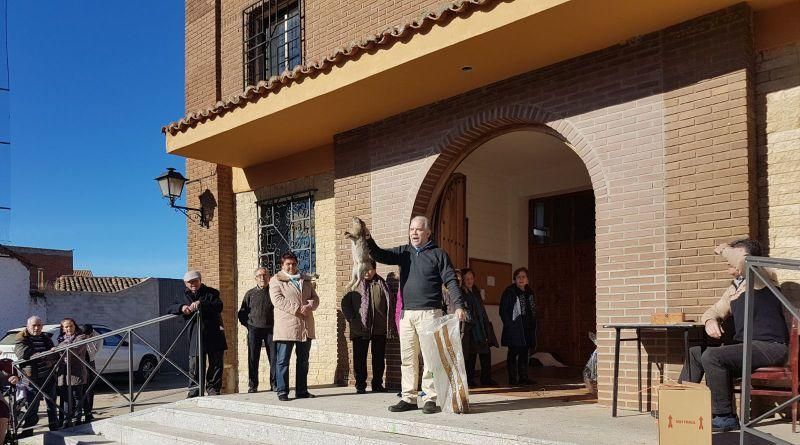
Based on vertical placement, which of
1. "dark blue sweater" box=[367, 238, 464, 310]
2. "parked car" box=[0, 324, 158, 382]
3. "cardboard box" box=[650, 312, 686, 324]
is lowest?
"parked car" box=[0, 324, 158, 382]

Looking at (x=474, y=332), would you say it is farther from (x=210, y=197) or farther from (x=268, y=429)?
(x=210, y=197)

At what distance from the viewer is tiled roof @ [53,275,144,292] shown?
78.8 ft

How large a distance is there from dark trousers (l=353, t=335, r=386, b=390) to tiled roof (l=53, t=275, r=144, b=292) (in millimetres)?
18763

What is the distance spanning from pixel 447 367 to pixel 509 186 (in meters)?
5.20

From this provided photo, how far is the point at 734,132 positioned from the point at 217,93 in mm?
8036

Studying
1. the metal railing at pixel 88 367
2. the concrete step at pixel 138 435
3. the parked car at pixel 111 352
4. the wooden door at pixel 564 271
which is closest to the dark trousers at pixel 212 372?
the metal railing at pixel 88 367

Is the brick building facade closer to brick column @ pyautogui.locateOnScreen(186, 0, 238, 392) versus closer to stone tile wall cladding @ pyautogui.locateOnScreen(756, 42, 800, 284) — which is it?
stone tile wall cladding @ pyautogui.locateOnScreen(756, 42, 800, 284)

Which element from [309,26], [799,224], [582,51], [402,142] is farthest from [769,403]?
[309,26]

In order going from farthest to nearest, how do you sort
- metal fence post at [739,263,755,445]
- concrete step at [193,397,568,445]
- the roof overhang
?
the roof overhang → concrete step at [193,397,568,445] → metal fence post at [739,263,755,445]

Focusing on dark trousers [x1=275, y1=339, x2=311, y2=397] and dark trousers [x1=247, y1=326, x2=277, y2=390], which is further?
dark trousers [x1=247, y1=326, x2=277, y2=390]

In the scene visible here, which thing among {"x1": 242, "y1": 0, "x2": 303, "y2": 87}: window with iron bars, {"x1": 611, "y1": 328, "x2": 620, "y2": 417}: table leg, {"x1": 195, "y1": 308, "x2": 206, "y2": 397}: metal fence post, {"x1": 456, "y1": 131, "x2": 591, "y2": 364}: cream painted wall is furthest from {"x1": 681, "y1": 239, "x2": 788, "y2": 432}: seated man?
{"x1": 242, "y1": 0, "x2": 303, "y2": 87}: window with iron bars

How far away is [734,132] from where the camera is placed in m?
5.42

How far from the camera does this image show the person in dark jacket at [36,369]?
8500 mm

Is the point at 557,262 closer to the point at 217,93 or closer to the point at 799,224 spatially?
the point at 799,224
